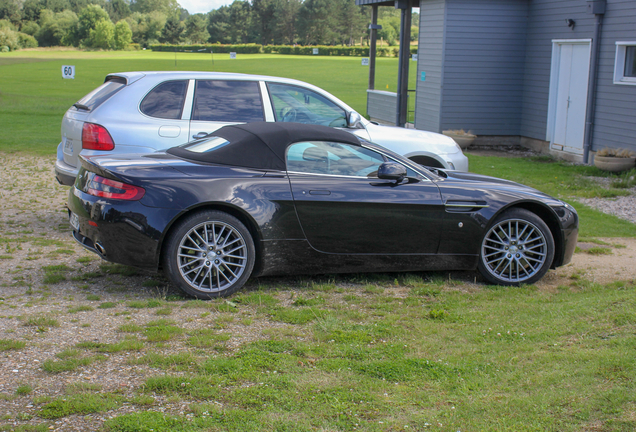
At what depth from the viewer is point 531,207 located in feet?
20.4

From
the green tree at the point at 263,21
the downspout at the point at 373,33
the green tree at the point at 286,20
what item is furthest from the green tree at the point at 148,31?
the downspout at the point at 373,33

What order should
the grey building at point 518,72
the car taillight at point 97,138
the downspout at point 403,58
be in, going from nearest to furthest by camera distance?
the car taillight at point 97,138 → the grey building at point 518,72 → the downspout at point 403,58

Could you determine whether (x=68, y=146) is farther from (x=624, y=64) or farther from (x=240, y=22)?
(x=240, y=22)

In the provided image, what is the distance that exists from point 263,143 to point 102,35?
106m

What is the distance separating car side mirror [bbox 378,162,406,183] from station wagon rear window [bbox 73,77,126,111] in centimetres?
343

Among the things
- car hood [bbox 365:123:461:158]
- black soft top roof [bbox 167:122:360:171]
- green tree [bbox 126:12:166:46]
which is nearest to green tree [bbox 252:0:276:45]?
green tree [bbox 126:12:166:46]

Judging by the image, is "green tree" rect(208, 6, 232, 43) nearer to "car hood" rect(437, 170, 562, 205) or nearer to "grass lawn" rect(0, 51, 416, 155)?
"grass lawn" rect(0, 51, 416, 155)

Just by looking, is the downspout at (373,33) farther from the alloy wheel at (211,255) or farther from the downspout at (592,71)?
the alloy wheel at (211,255)

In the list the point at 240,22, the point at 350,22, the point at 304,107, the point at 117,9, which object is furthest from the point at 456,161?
the point at 117,9

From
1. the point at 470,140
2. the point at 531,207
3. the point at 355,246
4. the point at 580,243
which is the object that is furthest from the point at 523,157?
the point at 355,246

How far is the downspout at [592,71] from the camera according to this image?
13430mm

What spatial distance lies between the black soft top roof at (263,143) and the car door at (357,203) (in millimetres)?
73

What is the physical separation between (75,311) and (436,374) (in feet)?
8.99

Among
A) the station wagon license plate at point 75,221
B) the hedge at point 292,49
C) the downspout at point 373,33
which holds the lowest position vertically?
the station wagon license plate at point 75,221
